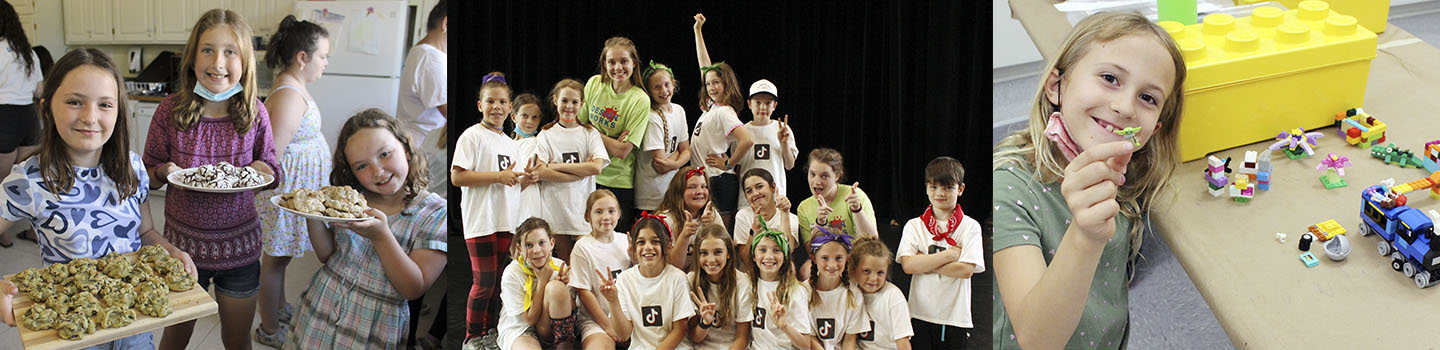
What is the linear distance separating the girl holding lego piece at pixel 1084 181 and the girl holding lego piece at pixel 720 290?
26.9 inches

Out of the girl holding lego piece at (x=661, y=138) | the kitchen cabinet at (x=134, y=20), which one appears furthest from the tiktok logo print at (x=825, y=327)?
the kitchen cabinet at (x=134, y=20)

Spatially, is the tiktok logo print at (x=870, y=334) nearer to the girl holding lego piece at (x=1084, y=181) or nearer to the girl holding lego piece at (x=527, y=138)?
the girl holding lego piece at (x=1084, y=181)

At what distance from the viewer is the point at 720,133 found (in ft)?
9.29

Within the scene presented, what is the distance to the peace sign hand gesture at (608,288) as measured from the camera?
2.91 metres

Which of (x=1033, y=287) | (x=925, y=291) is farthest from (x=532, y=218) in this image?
(x=1033, y=287)

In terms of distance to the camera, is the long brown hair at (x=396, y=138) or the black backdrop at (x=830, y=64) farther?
the long brown hair at (x=396, y=138)

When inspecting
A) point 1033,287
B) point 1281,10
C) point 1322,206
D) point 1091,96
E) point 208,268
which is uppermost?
point 1281,10

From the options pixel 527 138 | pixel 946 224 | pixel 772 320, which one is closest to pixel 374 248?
pixel 527 138

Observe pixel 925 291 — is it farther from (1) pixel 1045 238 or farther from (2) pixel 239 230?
(2) pixel 239 230

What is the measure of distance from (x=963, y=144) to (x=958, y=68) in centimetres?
20

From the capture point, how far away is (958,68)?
8.74 ft

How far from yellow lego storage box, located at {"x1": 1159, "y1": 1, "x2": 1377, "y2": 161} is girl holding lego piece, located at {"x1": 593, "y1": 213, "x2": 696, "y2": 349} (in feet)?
4.36

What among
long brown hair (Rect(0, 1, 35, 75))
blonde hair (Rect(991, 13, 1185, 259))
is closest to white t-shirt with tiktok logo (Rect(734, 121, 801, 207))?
blonde hair (Rect(991, 13, 1185, 259))

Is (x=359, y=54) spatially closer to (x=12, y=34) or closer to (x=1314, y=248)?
(x=12, y=34)
